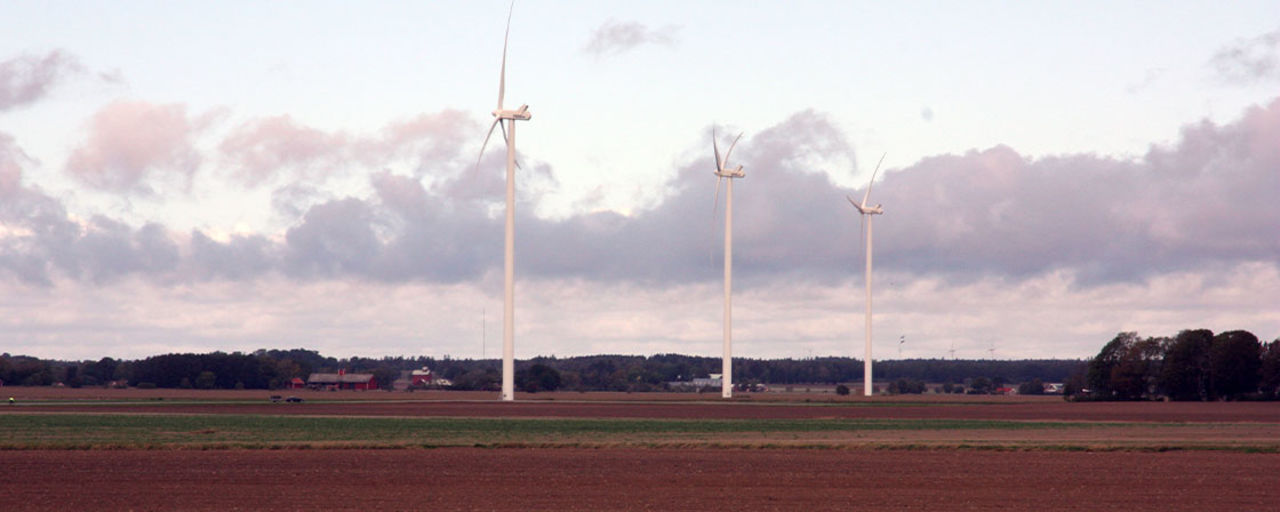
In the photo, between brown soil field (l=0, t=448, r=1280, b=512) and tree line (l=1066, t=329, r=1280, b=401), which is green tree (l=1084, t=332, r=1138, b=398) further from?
brown soil field (l=0, t=448, r=1280, b=512)

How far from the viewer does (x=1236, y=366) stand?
167375 mm

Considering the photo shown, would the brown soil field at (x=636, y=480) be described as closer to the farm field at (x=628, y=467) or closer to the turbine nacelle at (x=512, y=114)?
the farm field at (x=628, y=467)

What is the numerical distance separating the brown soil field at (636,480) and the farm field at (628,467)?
9cm

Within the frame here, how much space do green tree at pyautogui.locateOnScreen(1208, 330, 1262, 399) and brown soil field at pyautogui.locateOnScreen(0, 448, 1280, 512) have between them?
400 ft

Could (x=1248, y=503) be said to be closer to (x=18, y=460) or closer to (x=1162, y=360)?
(x=18, y=460)

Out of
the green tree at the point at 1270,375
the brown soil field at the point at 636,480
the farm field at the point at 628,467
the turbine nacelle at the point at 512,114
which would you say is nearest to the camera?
the brown soil field at the point at 636,480

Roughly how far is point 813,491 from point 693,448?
18292mm

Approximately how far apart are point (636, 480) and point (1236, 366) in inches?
5594

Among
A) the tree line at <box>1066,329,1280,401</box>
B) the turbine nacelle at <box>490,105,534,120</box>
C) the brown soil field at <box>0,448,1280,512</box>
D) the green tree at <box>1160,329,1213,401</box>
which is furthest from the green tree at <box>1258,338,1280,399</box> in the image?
the brown soil field at <box>0,448,1280,512</box>

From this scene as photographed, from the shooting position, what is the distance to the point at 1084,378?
7480 inches

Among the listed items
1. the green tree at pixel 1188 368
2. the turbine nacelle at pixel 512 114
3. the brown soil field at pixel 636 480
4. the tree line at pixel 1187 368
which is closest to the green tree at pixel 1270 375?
the tree line at pixel 1187 368

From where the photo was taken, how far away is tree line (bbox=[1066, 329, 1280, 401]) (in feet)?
547

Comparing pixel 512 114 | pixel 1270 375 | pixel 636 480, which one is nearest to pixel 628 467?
pixel 636 480

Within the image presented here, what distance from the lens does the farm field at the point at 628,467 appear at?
3756cm
